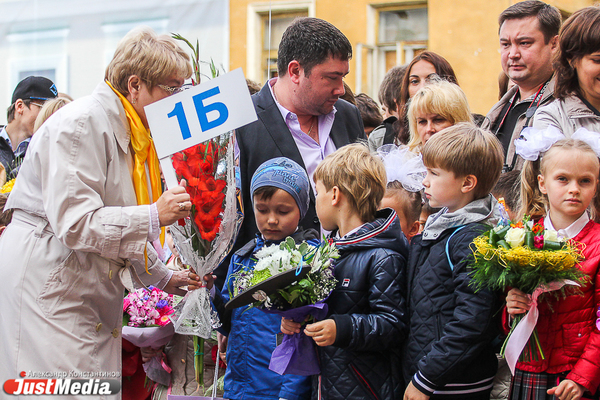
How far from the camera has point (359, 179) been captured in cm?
287

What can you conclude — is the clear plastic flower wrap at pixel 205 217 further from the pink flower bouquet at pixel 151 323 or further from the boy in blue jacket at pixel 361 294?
the pink flower bouquet at pixel 151 323

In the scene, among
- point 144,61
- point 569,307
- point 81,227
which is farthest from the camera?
point 144,61

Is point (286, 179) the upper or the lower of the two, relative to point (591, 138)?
lower

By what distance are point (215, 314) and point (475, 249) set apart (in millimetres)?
1228

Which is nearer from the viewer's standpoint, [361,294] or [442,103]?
[361,294]

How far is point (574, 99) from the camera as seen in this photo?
3246 mm

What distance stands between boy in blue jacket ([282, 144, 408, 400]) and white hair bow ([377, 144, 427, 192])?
58 centimetres

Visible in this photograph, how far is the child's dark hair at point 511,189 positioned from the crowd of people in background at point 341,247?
29 mm

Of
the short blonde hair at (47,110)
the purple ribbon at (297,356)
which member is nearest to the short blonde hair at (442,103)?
the purple ribbon at (297,356)

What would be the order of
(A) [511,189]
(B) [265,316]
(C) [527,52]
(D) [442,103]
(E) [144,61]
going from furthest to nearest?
1. (C) [527,52]
2. (D) [442,103]
3. (A) [511,189]
4. (B) [265,316]
5. (E) [144,61]

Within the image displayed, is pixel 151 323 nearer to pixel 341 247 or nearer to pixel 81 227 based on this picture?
pixel 81 227

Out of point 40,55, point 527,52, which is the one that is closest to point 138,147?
point 527,52

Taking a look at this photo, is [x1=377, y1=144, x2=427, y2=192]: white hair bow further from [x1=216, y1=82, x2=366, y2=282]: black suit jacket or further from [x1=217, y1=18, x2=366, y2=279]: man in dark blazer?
[x1=216, y1=82, x2=366, y2=282]: black suit jacket

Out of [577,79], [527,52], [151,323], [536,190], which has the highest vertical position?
[527,52]
